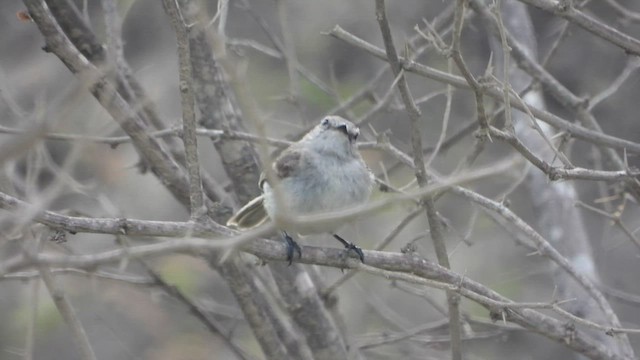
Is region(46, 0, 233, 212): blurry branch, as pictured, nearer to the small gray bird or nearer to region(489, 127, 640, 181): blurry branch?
the small gray bird

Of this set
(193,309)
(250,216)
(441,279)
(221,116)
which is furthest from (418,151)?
(193,309)

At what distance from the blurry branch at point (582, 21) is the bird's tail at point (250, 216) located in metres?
1.73

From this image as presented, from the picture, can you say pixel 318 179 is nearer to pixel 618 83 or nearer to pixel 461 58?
pixel 461 58

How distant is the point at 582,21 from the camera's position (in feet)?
13.2

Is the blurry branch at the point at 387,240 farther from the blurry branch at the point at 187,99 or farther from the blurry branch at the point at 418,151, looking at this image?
the blurry branch at the point at 187,99

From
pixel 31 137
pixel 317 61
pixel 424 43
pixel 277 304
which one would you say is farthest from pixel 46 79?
pixel 31 137

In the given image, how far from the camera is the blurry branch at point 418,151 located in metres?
3.95

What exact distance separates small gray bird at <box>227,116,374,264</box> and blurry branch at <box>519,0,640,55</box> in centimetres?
138

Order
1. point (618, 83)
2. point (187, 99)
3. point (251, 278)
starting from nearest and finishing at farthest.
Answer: point (187, 99) → point (251, 278) → point (618, 83)

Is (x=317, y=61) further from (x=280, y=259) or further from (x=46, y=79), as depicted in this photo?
(x=280, y=259)

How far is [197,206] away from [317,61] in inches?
239

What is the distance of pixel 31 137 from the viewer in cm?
169

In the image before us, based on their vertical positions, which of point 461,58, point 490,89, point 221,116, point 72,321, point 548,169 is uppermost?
point 221,116

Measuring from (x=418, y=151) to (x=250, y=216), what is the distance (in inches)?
51.0
